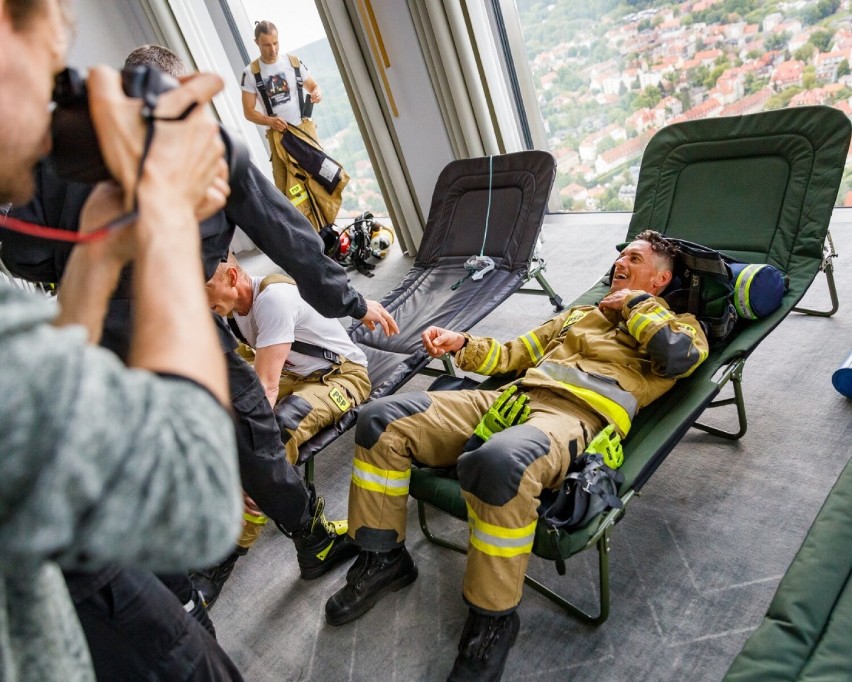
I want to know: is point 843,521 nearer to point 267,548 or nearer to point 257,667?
point 257,667

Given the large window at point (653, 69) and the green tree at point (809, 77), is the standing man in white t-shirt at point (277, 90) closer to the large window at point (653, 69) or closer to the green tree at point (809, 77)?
the large window at point (653, 69)

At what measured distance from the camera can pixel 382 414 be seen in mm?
1782

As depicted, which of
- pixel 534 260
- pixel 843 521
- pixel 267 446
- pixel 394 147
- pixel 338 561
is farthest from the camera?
pixel 394 147

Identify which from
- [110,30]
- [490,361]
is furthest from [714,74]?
[110,30]

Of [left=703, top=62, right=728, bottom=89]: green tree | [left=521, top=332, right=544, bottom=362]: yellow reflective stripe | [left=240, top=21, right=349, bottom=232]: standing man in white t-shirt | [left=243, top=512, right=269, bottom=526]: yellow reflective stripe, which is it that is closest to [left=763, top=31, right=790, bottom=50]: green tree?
[left=703, top=62, right=728, bottom=89]: green tree

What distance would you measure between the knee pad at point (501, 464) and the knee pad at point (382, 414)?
0.93ft

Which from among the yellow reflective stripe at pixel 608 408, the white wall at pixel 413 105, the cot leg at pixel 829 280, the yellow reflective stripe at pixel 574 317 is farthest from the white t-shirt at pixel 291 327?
the white wall at pixel 413 105

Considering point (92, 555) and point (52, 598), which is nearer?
point (92, 555)

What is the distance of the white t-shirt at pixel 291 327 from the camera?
2072 millimetres

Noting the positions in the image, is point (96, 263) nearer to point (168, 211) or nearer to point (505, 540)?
point (168, 211)

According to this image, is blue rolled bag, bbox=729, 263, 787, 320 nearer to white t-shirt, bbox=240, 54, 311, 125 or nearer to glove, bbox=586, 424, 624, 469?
glove, bbox=586, 424, 624, 469

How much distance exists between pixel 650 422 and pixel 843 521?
0.67m

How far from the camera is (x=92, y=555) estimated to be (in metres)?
0.45

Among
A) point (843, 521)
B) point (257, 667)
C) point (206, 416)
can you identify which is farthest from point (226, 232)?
point (843, 521)
